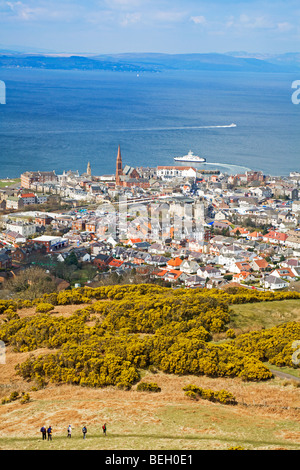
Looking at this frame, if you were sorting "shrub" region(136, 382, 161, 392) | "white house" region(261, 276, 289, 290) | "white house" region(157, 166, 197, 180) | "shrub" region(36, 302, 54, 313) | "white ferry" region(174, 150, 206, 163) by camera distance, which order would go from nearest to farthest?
"shrub" region(136, 382, 161, 392) → "shrub" region(36, 302, 54, 313) → "white house" region(261, 276, 289, 290) → "white house" region(157, 166, 197, 180) → "white ferry" region(174, 150, 206, 163)

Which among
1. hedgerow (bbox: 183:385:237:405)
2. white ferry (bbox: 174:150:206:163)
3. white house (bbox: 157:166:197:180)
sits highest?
white ferry (bbox: 174:150:206:163)

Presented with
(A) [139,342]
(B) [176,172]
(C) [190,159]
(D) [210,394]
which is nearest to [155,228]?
(B) [176,172]

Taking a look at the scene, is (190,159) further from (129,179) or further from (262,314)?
(262,314)

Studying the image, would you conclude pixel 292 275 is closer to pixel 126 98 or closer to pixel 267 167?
pixel 267 167

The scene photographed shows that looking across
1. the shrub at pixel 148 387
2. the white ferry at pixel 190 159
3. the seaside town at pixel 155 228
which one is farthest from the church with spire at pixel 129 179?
the shrub at pixel 148 387

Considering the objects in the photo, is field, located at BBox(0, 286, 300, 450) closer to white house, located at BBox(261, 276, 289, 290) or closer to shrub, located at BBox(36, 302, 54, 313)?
shrub, located at BBox(36, 302, 54, 313)

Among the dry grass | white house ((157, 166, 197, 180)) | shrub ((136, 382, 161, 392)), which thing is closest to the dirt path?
the dry grass
